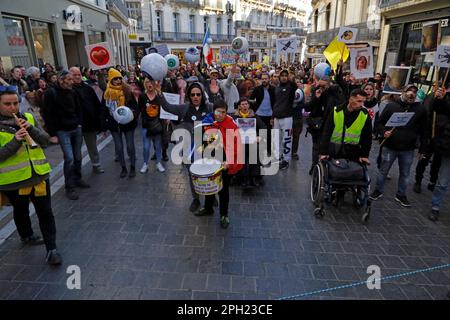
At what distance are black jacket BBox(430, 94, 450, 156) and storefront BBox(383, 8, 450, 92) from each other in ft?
14.2

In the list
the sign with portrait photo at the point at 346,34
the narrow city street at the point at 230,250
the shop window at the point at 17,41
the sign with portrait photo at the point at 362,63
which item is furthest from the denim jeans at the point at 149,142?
the shop window at the point at 17,41

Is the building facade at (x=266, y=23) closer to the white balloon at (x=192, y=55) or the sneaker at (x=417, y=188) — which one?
the white balloon at (x=192, y=55)

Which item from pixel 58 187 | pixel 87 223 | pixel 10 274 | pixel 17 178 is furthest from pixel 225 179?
pixel 58 187

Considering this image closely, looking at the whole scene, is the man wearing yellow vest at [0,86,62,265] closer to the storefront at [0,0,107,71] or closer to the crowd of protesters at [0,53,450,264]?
the crowd of protesters at [0,53,450,264]

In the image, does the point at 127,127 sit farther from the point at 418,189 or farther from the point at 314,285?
the point at 418,189

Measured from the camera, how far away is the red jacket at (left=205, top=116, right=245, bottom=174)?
404 cm

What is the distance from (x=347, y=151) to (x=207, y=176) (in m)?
2.28

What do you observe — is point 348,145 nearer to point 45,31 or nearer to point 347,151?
point 347,151

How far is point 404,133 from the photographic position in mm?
4770

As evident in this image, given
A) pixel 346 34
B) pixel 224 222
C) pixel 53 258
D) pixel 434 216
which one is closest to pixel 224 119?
pixel 224 222

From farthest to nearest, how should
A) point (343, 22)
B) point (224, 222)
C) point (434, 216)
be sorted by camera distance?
point (343, 22) → point (434, 216) → point (224, 222)

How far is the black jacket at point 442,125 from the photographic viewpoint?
14.5 feet

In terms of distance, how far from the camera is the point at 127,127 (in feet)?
19.7

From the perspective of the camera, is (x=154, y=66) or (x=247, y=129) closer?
(x=247, y=129)
